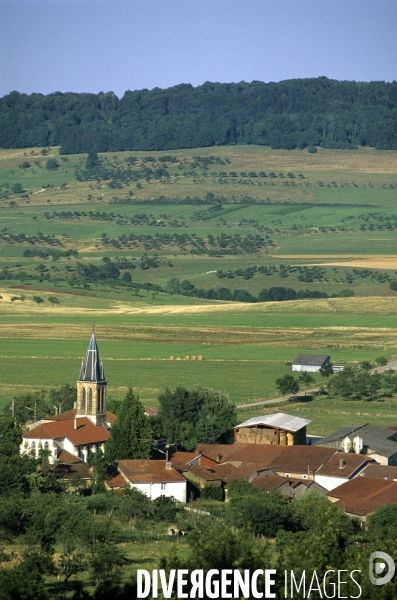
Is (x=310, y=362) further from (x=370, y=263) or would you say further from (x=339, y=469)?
(x=370, y=263)

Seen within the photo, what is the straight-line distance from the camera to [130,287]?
494 feet

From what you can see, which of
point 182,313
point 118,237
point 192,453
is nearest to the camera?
point 192,453

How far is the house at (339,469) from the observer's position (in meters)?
58.7

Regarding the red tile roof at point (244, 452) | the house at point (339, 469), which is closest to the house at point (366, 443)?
the house at point (339, 469)

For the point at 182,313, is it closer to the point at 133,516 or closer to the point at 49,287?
the point at 49,287

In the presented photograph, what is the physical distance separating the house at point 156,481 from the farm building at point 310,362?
3830cm

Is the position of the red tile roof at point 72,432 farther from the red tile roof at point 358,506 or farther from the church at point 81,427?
the red tile roof at point 358,506

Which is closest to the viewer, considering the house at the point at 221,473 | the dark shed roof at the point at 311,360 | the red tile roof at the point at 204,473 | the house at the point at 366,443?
the house at the point at 221,473

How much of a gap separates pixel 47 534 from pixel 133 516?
6247 mm

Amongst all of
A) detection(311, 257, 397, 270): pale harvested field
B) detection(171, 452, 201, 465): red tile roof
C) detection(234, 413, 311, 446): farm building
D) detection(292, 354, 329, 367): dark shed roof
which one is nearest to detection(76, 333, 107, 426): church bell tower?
detection(171, 452, 201, 465): red tile roof

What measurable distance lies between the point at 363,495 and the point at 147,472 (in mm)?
8920

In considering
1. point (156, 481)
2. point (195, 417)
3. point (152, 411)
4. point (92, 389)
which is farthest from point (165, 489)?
point (152, 411)

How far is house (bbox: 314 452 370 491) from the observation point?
58.7 meters

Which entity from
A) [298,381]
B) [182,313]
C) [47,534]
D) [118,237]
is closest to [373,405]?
[298,381]
